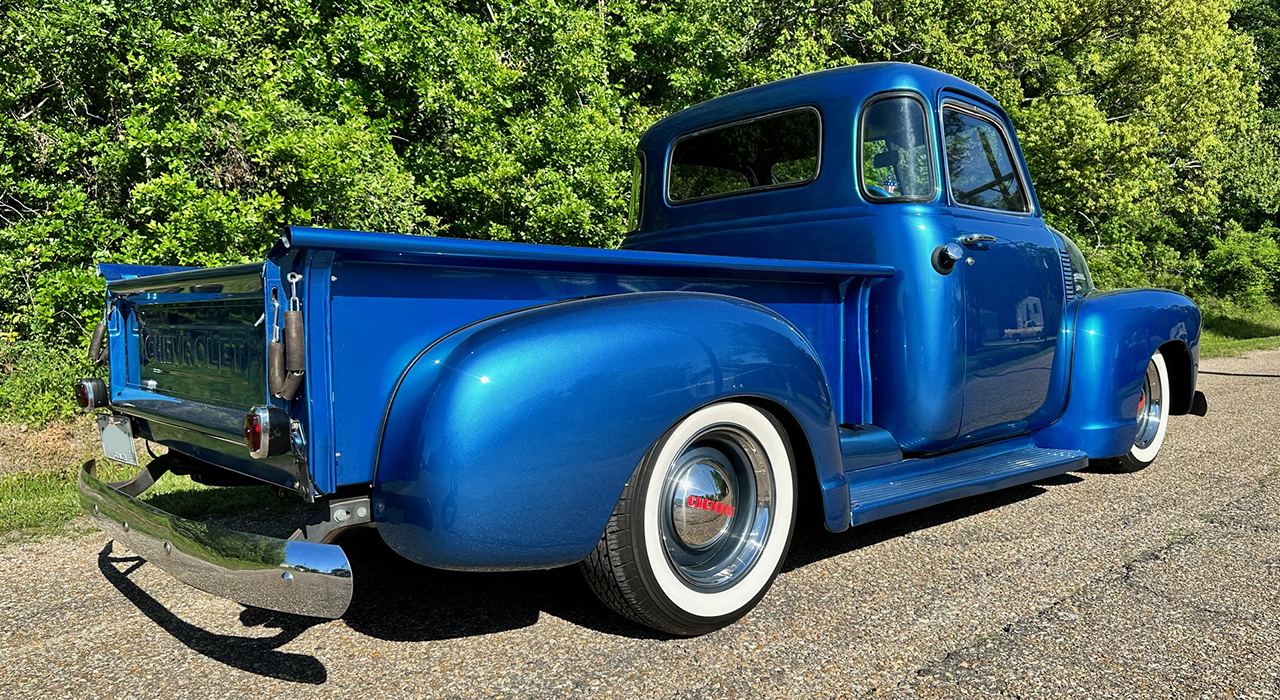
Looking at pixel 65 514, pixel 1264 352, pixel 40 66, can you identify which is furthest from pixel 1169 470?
pixel 1264 352

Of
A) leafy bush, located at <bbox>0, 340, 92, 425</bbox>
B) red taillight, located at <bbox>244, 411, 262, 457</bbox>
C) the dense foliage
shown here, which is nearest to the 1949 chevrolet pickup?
red taillight, located at <bbox>244, 411, 262, 457</bbox>

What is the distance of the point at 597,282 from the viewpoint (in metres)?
2.62

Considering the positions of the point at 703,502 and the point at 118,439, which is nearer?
the point at 703,502

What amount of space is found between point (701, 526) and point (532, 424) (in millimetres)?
782

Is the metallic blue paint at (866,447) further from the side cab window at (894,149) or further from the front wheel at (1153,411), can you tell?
the front wheel at (1153,411)

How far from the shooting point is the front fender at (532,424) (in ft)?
7.14

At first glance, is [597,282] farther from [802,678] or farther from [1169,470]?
[1169,470]

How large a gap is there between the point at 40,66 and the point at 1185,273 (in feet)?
77.8

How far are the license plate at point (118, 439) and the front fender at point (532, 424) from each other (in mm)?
1378

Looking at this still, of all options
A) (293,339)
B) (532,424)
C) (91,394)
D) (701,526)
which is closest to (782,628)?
(701,526)

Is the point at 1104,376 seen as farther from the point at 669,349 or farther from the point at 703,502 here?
the point at 669,349

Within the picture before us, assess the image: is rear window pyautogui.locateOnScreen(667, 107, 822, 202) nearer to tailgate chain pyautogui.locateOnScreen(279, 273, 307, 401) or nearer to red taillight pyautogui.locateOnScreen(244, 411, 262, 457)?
tailgate chain pyautogui.locateOnScreen(279, 273, 307, 401)

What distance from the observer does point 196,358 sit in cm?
285

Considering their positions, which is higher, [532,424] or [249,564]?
[532,424]
